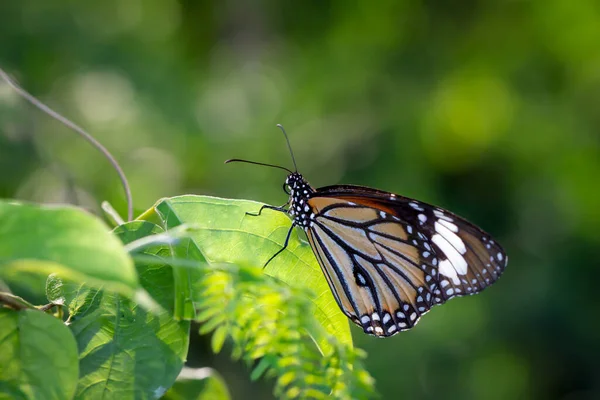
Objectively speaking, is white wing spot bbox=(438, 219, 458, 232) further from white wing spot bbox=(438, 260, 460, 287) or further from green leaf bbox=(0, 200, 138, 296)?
green leaf bbox=(0, 200, 138, 296)

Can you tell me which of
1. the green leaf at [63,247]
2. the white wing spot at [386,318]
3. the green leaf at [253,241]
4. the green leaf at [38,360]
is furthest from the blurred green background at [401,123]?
the green leaf at [63,247]

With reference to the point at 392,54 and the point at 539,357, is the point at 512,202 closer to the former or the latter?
the point at 539,357

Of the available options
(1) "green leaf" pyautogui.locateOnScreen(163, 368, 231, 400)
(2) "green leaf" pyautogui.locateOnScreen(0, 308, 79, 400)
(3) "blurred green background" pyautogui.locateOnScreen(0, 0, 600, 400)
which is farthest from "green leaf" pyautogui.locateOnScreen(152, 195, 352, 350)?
(3) "blurred green background" pyautogui.locateOnScreen(0, 0, 600, 400)

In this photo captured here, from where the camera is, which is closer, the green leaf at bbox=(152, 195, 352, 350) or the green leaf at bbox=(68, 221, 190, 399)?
the green leaf at bbox=(68, 221, 190, 399)

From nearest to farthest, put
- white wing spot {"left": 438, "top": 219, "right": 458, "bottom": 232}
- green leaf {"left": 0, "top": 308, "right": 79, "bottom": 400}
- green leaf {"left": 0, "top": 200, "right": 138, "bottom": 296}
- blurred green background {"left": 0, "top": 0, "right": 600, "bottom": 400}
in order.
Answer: green leaf {"left": 0, "top": 200, "right": 138, "bottom": 296} → green leaf {"left": 0, "top": 308, "right": 79, "bottom": 400} → white wing spot {"left": 438, "top": 219, "right": 458, "bottom": 232} → blurred green background {"left": 0, "top": 0, "right": 600, "bottom": 400}

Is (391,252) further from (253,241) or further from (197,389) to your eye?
(253,241)
